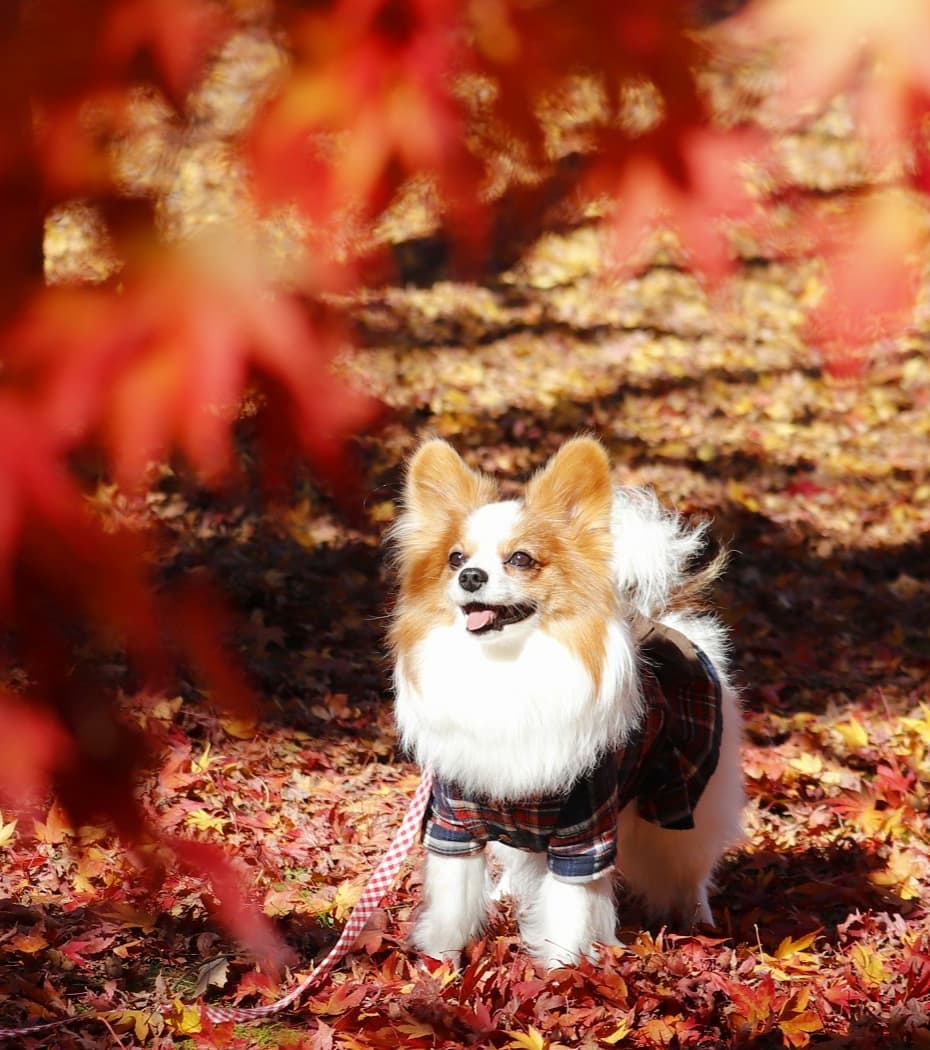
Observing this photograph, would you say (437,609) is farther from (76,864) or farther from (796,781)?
(796,781)

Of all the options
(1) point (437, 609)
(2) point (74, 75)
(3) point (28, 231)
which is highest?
(2) point (74, 75)

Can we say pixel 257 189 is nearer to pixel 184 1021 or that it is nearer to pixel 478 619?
pixel 478 619

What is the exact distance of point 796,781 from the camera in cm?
492

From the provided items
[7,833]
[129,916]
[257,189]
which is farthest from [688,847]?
[257,189]

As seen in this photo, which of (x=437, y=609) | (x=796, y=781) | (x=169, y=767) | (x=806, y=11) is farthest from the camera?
(x=796, y=781)

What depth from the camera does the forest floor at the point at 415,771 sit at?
3240mm

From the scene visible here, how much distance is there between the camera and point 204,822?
418 centimetres

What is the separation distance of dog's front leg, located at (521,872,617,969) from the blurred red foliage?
136cm

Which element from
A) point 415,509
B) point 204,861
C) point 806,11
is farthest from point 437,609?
point 806,11

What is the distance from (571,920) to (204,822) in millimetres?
1442

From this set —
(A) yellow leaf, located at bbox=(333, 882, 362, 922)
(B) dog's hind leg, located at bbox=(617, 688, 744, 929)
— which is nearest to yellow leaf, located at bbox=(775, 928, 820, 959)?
(B) dog's hind leg, located at bbox=(617, 688, 744, 929)

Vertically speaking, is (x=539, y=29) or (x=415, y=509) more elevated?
(x=539, y=29)

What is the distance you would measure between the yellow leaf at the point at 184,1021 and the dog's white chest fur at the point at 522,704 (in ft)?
3.03

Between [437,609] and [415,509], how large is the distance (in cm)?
32
